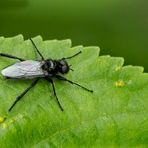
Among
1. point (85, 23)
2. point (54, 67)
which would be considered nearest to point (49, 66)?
point (54, 67)

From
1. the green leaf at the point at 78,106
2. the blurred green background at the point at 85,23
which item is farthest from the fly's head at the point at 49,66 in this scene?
the blurred green background at the point at 85,23

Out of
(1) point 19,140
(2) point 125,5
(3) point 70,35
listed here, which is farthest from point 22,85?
(2) point 125,5

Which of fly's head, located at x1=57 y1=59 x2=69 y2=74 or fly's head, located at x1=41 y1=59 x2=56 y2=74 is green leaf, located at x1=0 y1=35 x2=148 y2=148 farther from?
fly's head, located at x1=41 y1=59 x2=56 y2=74

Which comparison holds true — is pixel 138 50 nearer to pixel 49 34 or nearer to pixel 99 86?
pixel 49 34

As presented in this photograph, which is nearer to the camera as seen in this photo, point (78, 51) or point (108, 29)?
point (78, 51)

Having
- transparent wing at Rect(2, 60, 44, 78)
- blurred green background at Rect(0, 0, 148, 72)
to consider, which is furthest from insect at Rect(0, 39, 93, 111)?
blurred green background at Rect(0, 0, 148, 72)

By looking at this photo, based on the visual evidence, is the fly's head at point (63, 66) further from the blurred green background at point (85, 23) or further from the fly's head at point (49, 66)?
the blurred green background at point (85, 23)
